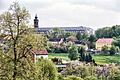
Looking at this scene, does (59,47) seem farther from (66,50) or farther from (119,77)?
(119,77)

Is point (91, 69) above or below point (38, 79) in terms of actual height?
below

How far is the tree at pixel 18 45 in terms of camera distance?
47.5 ft

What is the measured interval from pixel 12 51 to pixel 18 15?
4.22ft

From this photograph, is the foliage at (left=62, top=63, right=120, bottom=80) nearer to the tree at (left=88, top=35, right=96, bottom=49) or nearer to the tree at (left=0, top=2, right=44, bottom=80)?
the tree at (left=0, top=2, right=44, bottom=80)

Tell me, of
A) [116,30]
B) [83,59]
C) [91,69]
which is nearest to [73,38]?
[116,30]

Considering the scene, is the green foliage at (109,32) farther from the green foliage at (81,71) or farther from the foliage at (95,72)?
the green foliage at (81,71)

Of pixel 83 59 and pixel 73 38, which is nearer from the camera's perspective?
pixel 83 59

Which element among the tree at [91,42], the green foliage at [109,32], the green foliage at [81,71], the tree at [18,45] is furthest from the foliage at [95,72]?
the green foliage at [109,32]

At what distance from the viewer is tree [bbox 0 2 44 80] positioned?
570 inches

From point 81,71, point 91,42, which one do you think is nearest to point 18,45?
point 81,71

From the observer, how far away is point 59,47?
112 m

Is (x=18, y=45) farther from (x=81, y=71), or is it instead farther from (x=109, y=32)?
(x=109, y=32)

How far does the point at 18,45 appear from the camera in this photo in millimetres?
14602

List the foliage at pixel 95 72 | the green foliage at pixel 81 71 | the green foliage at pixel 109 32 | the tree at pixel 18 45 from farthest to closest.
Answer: the green foliage at pixel 109 32, the green foliage at pixel 81 71, the foliage at pixel 95 72, the tree at pixel 18 45
